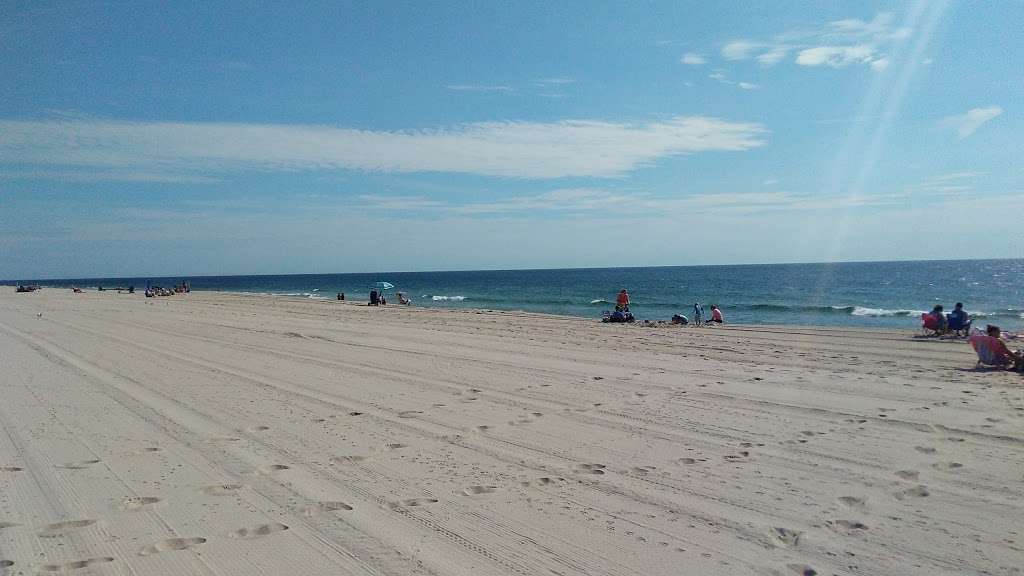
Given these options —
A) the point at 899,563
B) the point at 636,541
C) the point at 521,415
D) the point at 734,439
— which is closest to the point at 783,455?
the point at 734,439

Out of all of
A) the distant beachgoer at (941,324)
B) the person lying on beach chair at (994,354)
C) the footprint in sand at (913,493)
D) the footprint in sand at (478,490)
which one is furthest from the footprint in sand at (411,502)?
the distant beachgoer at (941,324)

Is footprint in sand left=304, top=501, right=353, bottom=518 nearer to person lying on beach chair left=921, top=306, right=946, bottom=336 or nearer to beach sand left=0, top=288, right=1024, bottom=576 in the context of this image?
beach sand left=0, top=288, right=1024, bottom=576

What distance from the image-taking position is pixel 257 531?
13.2ft

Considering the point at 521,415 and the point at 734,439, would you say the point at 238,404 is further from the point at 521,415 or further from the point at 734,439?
the point at 734,439

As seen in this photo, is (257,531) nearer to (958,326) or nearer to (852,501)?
(852,501)

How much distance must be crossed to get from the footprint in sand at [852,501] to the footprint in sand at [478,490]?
256 centimetres

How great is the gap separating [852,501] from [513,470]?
2.59 meters

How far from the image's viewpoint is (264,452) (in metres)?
5.82

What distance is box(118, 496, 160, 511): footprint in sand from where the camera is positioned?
439cm

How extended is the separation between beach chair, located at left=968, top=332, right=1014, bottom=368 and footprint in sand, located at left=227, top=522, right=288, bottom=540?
12.1 metres

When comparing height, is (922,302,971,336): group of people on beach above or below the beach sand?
above

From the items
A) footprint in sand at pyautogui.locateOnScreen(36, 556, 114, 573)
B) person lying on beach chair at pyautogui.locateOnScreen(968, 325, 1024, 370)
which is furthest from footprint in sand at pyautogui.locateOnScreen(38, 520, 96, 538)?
person lying on beach chair at pyautogui.locateOnScreen(968, 325, 1024, 370)

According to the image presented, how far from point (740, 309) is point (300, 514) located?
3724cm

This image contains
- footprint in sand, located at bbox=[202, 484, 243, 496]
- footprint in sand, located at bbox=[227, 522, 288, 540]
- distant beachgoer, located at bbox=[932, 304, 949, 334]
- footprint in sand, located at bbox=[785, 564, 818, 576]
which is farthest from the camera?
distant beachgoer, located at bbox=[932, 304, 949, 334]
